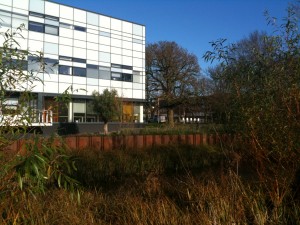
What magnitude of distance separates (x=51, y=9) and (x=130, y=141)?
27.3 meters

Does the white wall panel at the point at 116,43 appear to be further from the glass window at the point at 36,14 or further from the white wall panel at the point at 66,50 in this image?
the glass window at the point at 36,14

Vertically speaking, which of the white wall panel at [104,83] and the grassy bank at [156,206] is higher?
the white wall panel at [104,83]

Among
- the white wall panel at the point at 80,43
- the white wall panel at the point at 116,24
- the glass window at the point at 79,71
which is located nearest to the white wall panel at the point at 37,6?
the white wall panel at the point at 80,43

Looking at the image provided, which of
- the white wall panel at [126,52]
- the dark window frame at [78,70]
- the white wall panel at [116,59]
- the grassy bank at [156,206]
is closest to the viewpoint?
the grassy bank at [156,206]

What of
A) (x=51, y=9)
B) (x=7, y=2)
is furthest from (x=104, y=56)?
(x=7, y=2)

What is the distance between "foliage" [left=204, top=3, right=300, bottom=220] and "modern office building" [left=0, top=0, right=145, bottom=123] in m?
26.4

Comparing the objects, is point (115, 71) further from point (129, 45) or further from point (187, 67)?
point (187, 67)

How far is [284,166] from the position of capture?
13.9 feet

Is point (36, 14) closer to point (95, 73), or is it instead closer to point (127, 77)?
point (95, 73)

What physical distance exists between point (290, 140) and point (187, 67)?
46.6m

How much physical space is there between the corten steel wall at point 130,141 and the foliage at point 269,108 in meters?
6.11

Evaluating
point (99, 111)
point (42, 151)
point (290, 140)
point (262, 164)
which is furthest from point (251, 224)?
point (99, 111)

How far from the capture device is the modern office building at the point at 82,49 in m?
34.0

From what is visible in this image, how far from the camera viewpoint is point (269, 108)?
14.0 feet
